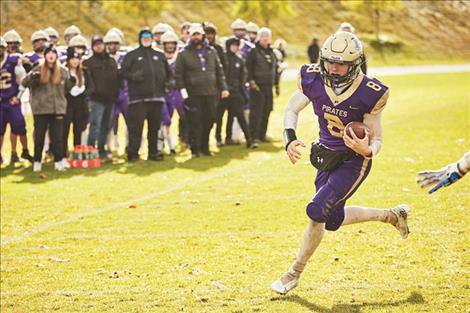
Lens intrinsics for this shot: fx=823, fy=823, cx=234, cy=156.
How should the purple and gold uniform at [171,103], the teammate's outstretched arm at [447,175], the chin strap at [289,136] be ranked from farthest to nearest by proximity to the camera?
the purple and gold uniform at [171,103] → the chin strap at [289,136] → the teammate's outstretched arm at [447,175]

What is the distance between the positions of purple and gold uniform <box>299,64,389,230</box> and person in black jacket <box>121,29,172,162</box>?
7.38 metres

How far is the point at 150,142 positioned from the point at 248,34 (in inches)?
182

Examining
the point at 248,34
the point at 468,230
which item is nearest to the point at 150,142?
the point at 248,34

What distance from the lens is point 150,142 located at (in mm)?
13914

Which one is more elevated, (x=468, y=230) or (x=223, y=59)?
(x=223, y=59)

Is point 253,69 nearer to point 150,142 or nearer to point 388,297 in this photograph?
point 150,142

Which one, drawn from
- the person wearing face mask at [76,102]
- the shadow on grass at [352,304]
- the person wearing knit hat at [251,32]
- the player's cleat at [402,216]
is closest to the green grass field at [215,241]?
the shadow on grass at [352,304]

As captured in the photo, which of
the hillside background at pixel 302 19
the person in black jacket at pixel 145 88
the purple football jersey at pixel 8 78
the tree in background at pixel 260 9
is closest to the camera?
the purple football jersey at pixel 8 78

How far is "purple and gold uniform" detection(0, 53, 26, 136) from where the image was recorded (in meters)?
13.3

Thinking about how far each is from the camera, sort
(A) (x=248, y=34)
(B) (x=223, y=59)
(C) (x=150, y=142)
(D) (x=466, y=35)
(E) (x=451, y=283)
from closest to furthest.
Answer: (E) (x=451, y=283), (C) (x=150, y=142), (B) (x=223, y=59), (A) (x=248, y=34), (D) (x=466, y=35)

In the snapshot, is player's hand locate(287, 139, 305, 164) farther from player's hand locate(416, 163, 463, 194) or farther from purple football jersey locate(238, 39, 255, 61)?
purple football jersey locate(238, 39, 255, 61)

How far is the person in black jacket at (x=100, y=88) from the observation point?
13648mm

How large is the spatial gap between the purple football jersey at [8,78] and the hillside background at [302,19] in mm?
41259

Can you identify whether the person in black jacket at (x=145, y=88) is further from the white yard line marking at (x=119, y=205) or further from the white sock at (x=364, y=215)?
the white sock at (x=364, y=215)
